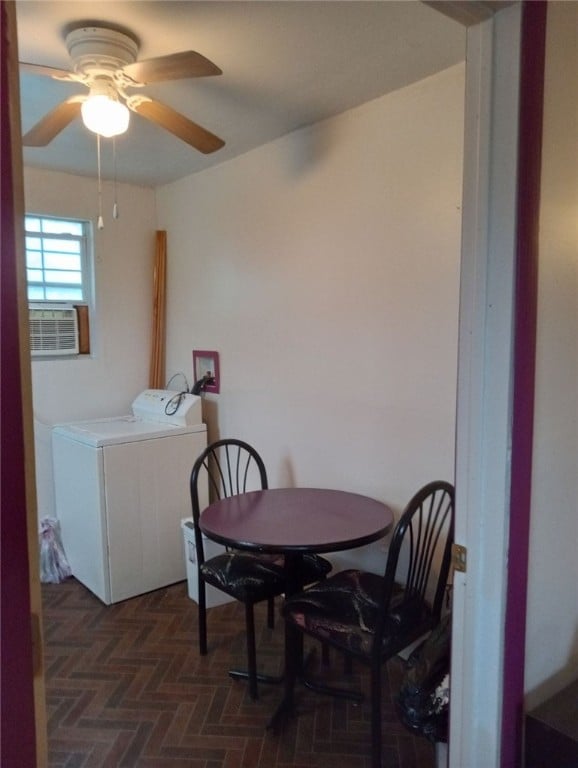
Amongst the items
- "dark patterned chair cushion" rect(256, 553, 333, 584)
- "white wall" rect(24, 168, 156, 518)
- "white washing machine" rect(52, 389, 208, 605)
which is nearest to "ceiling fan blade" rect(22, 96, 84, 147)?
"white wall" rect(24, 168, 156, 518)

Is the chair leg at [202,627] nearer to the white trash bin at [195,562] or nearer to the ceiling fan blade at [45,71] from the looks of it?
the white trash bin at [195,562]

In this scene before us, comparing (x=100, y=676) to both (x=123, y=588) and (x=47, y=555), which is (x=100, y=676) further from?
(x=47, y=555)

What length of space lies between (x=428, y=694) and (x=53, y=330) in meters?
3.12

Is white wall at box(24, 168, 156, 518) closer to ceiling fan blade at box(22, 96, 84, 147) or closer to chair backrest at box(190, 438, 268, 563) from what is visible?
chair backrest at box(190, 438, 268, 563)

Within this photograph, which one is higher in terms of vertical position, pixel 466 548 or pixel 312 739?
pixel 466 548

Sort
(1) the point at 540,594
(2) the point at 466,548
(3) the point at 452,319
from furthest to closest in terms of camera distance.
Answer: (3) the point at 452,319
(1) the point at 540,594
(2) the point at 466,548

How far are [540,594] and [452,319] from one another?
113cm

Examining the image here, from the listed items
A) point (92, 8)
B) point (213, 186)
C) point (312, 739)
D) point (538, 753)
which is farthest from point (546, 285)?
point (213, 186)

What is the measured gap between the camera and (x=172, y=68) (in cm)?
175

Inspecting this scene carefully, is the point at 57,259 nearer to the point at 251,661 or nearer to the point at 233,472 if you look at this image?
the point at 233,472

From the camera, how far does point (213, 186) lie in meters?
3.46

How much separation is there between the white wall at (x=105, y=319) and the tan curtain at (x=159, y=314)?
0.06 meters

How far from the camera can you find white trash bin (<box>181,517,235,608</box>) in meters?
2.97

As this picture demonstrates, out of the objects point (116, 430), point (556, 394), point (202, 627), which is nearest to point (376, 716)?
point (202, 627)
